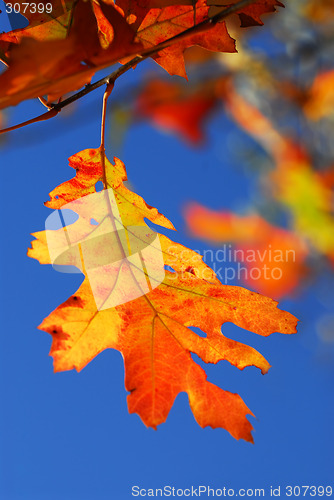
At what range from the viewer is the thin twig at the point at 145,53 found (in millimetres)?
402

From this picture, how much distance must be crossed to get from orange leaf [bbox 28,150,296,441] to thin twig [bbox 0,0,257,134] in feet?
0.47

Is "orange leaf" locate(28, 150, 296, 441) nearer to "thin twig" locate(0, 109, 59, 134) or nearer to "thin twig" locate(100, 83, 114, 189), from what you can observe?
"thin twig" locate(100, 83, 114, 189)

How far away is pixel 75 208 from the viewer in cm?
64

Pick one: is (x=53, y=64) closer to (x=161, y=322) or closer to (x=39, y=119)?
(x=39, y=119)

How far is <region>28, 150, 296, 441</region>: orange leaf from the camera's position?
0.57 meters

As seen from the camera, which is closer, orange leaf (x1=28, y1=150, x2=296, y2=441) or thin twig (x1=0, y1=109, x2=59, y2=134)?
thin twig (x1=0, y1=109, x2=59, y2=134)

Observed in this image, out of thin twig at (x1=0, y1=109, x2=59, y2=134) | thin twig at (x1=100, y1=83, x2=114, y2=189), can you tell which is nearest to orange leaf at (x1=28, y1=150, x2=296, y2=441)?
thin twig at (x1=100, y1=83, x2=114, y2=189)

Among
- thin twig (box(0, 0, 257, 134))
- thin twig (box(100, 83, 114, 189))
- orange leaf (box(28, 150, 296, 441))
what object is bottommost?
orange leaf (box(28, 150, 296, 441))

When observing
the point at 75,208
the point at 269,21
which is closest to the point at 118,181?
the point at 75,208

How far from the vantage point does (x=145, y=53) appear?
0.45 meters

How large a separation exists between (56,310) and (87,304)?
0.16ft

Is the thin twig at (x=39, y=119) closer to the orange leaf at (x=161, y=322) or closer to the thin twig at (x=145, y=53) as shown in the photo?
the thin twig at (x=145, y=53)

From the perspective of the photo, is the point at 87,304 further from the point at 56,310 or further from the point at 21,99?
the point at 21,99

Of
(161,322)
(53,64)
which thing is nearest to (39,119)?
(53,64)
